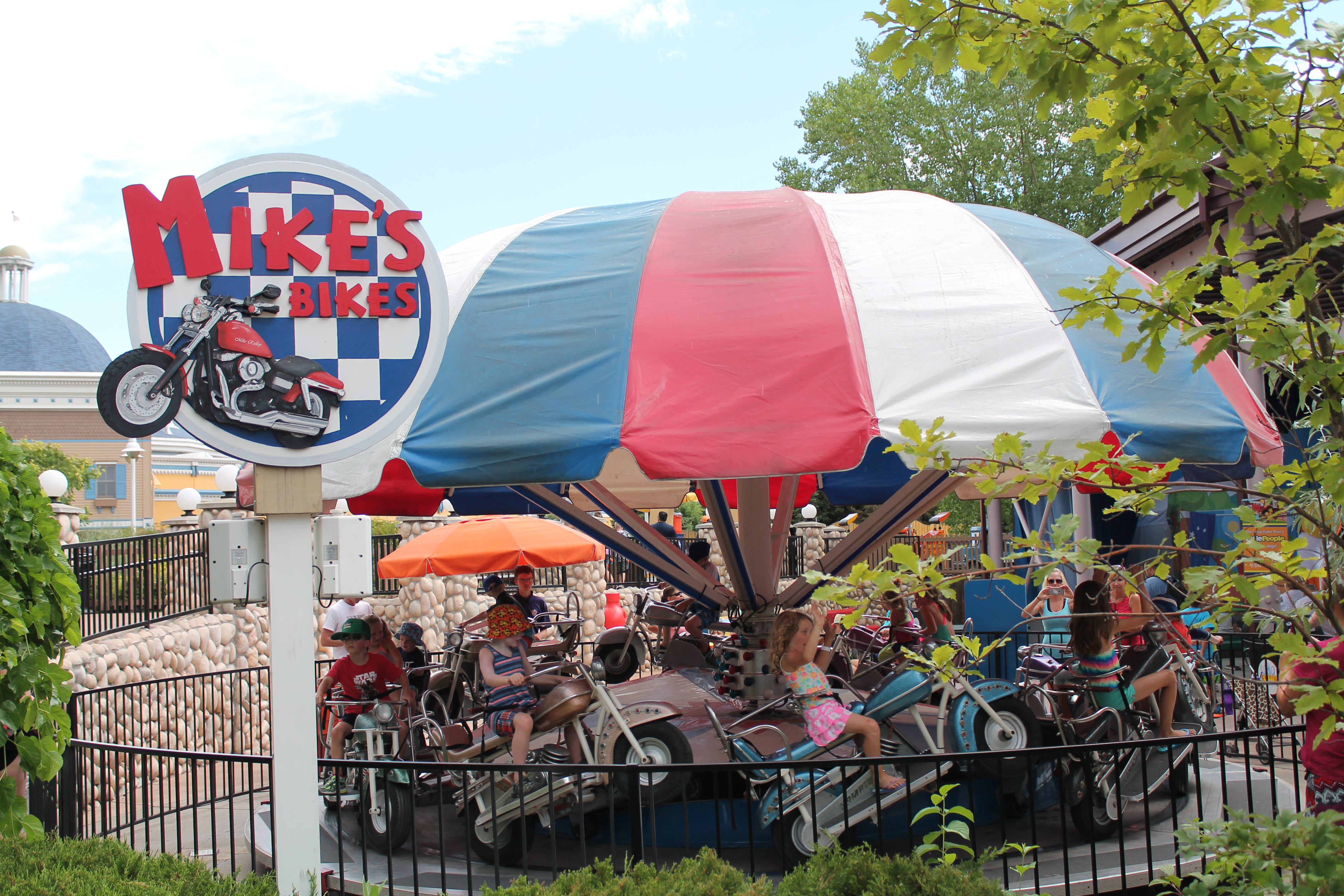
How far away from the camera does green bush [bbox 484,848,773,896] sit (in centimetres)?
381

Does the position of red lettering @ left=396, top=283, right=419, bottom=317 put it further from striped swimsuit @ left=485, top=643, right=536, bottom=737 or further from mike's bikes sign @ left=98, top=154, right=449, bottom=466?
striped swimsuit @ left=485, top=643, right=536, bottom=737

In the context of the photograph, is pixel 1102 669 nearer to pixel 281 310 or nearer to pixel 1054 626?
pixel 281 310

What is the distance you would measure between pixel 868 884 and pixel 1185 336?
2.30m

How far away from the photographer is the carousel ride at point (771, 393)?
5.48m

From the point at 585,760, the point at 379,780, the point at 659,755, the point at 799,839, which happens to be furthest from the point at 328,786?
the point at 799,839

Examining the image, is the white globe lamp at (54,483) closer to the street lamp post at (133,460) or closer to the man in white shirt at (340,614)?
the man in white shirt at (340,614)

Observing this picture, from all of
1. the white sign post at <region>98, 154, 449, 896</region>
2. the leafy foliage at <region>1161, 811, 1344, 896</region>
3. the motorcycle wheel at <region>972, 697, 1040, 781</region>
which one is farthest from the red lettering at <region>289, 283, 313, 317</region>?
the motorcycle wheel at <region>972, 697, 1040, 781</region>

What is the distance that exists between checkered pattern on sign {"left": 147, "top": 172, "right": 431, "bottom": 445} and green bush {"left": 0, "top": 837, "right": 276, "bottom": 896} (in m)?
1.84

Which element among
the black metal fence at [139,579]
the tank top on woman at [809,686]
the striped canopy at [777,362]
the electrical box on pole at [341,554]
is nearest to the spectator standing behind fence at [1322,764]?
the striped canopy at [777,362]

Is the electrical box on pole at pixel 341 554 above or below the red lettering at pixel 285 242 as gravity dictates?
below

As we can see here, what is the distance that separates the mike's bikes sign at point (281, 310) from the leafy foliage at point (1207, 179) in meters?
2.23

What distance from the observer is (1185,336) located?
8.98ft

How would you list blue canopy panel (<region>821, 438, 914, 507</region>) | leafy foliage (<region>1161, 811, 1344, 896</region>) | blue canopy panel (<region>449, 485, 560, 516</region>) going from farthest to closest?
blue canopy panel (<region>821, 438, 914, 507</region>) → blue canopy panel (<region>449, 485, 560, 516</region>) → leafy foliage (<region>1161, 811, 1344, 896</region>)

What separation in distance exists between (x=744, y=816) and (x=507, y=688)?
5.78 feet
